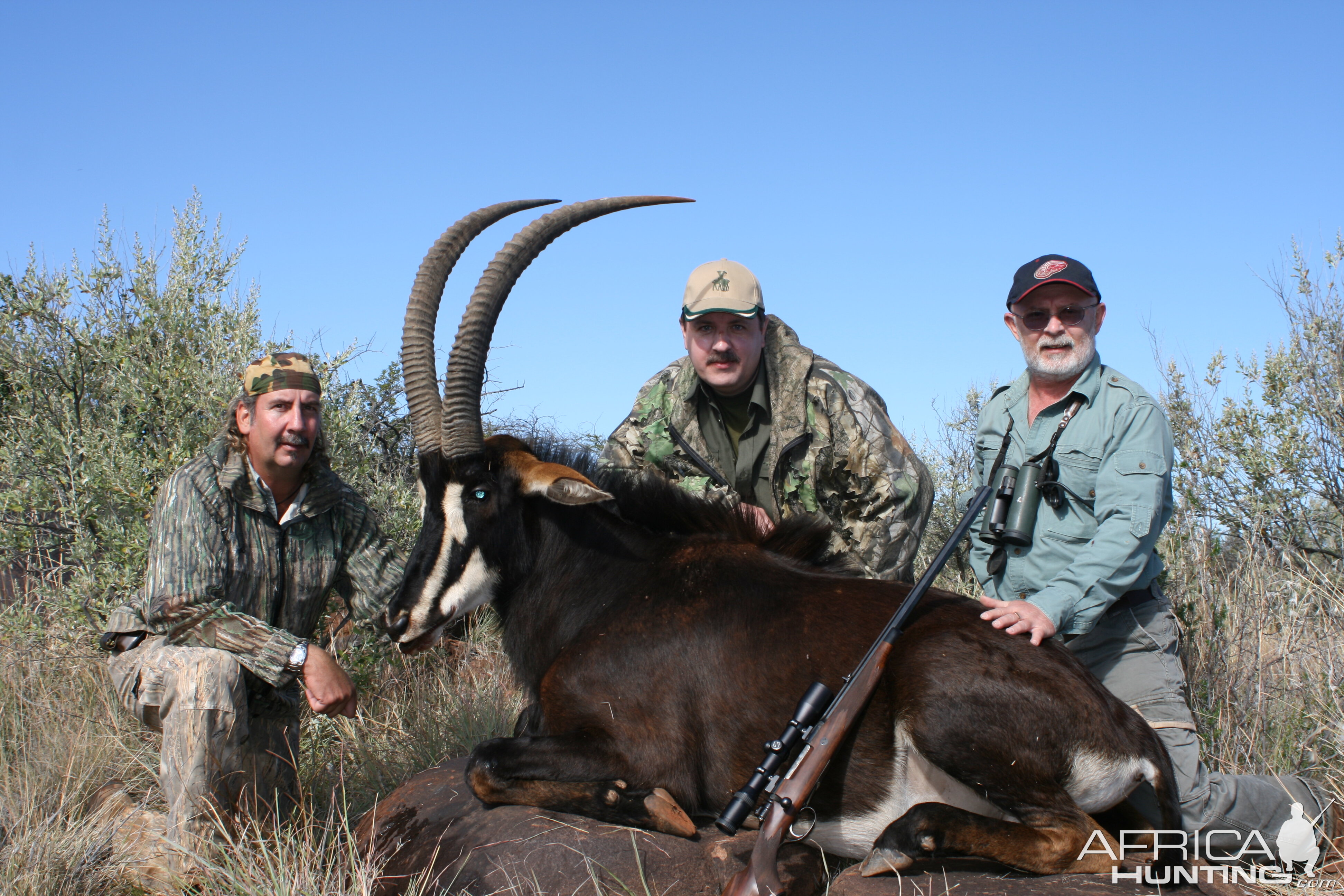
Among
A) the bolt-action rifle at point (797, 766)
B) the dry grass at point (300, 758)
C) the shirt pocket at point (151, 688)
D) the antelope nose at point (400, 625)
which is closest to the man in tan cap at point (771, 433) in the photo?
the dry grass at point (300, 758)

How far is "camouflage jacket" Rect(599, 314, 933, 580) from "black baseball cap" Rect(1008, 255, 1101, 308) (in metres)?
1.38

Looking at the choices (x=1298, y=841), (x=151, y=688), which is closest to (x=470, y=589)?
(x=151, y=688)

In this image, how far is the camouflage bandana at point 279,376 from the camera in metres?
4.76

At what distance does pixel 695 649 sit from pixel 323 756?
3223 mm

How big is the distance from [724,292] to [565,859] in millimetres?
3142

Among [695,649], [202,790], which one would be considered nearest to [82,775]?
[202,790]

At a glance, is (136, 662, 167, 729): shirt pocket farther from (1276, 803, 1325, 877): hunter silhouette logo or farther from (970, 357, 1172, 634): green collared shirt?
(1276, 803, 1325, 877): hunter silhouette logo

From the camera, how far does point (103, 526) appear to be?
6.66m

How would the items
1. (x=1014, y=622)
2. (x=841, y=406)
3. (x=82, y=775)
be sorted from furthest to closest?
(x=841, y=406)
(x=82, y=775)
(x=1014, y=622)

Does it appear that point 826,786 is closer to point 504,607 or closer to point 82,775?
point 504,607

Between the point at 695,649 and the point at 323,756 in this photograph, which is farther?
the point at 323,756

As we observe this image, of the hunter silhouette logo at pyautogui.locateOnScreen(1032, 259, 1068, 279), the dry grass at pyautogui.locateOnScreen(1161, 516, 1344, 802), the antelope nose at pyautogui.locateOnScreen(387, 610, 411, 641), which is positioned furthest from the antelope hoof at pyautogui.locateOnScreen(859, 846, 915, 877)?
the hunter silhouette logo at pyautogui.locateOnScreen(1032, 259, 1068, 279)

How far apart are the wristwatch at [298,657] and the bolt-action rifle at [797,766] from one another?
6.59ft

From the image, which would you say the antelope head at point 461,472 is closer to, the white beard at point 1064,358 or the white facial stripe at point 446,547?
the white facial stripe at point 446,547
